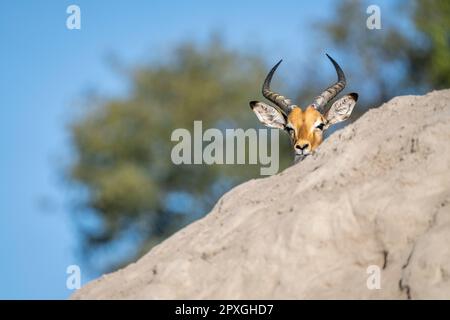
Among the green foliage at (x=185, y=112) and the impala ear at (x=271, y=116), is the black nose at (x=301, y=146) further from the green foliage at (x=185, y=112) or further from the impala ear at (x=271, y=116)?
the green foliage at (x=185, y=112)

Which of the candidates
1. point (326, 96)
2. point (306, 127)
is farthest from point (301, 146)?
point (326, 96)

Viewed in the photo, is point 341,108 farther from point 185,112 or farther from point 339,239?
point 185,112

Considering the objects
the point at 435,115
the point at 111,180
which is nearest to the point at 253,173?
the point at 111,180

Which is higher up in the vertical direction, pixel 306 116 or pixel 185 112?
pixel 185 112

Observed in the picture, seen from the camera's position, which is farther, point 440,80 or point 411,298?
point 440,80

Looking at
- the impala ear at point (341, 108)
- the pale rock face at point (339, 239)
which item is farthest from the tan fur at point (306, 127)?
the pale rock face at point (339, 239)

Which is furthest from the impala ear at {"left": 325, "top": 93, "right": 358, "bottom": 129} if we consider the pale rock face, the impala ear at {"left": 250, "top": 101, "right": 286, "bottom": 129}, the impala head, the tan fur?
the pale rock face
